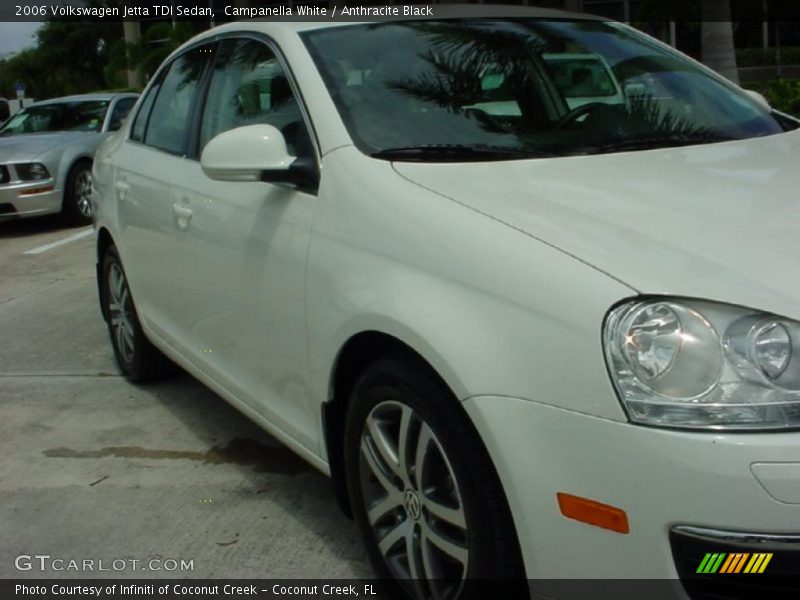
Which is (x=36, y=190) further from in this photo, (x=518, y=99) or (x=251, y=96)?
(x=518, y=99)

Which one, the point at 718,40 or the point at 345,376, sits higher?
the point at 718,40

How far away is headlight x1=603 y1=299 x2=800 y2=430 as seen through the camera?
1.92 m

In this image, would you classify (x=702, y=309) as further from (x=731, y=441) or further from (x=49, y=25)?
(x=49, y=25)

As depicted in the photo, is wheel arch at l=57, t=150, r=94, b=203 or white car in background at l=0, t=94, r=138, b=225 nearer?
white car in background at l=0, t=94, r=138, b=225

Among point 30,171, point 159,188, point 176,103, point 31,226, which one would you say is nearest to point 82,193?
point 30,171

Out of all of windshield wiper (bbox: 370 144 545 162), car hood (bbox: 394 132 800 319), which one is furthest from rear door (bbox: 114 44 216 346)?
car hood (bbox: 394 132 800 319)

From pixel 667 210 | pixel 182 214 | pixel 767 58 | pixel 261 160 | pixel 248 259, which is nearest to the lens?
pixel 667 210

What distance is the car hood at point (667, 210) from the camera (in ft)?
6.64

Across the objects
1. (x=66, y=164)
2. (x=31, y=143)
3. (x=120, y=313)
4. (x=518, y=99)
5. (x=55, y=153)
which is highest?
(x=31, y=143)

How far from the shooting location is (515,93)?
3.31m

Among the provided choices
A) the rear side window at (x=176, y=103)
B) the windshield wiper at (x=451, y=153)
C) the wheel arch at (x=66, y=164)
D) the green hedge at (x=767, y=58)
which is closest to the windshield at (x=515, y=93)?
the windshield wiper at (x=451, y=153)

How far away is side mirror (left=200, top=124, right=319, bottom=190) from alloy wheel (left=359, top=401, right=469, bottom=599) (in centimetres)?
77

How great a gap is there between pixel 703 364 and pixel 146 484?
252 centimetres

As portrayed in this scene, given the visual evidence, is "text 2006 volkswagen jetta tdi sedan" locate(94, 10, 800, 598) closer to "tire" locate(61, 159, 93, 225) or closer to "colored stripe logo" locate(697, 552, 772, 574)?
"colored stripe logo" locate(697, 552, 772, 574)
